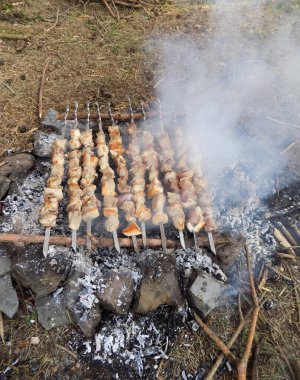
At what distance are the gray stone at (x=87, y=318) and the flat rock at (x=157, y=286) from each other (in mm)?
444

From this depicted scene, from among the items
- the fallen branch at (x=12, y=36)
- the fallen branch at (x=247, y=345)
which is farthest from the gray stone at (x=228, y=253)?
the fallen branch at (x=12, y=36)

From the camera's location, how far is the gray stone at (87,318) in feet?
11.9

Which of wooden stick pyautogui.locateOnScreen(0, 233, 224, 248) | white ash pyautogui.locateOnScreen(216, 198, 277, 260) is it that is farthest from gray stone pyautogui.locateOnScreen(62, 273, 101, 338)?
white ash pyautogui.locateOnScreen(216, 198, 277, 260)

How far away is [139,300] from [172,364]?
737 millimetres

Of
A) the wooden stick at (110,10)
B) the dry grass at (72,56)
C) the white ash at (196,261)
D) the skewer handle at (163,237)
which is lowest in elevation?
the white ash at (196,261)

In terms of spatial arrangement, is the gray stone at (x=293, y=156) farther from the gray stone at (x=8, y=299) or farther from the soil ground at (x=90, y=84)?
the gray stone at (x=8, y=299)

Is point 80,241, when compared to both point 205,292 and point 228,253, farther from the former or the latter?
point 228,253

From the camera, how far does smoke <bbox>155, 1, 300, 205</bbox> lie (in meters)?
5.14

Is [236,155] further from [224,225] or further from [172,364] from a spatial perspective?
[172,364]

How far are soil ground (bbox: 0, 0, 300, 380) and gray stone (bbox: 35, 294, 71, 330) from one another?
10cm

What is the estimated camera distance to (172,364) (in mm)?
3566

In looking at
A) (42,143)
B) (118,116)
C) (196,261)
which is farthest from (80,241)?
(118,116)

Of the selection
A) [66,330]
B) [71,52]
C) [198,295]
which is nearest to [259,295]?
[198,295]

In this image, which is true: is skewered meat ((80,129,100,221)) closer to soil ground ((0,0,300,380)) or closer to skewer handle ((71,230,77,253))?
skewer handle ((71,230,77,253))
